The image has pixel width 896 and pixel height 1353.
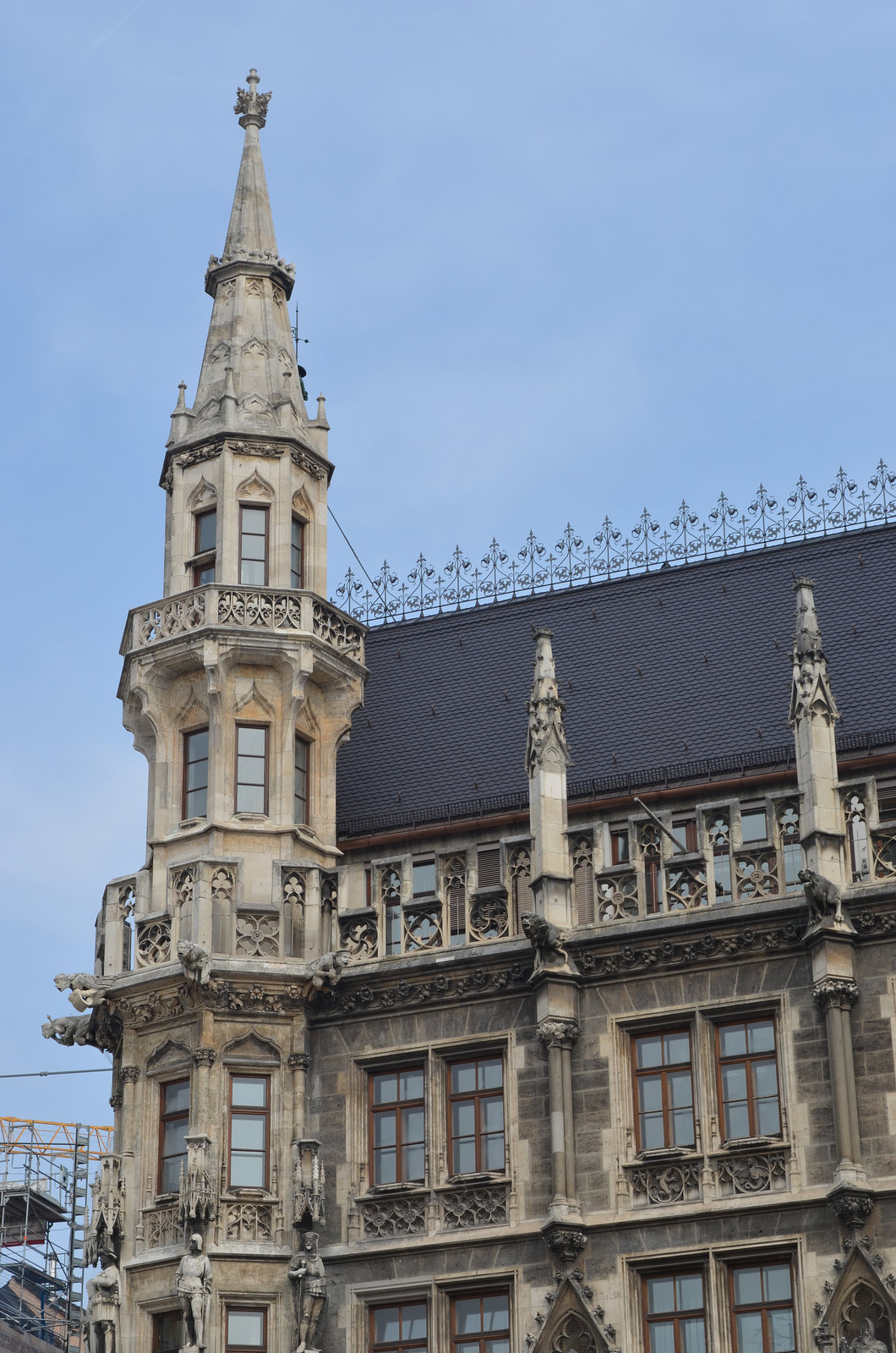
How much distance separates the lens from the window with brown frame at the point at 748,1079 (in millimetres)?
32125

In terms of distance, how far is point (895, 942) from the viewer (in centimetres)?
3216

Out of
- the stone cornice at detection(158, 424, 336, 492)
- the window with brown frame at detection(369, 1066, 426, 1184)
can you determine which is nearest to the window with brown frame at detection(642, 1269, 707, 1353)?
the window with brown frame at detection(369, 1066, 426, 1184)

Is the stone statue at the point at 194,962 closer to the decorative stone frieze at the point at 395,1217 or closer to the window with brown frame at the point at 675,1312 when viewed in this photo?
the decorative stone frieze at the point at 395,1217

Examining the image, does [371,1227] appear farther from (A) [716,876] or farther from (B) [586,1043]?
(A) [716,876]

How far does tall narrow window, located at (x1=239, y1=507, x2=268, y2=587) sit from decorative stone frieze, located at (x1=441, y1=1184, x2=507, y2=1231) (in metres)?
9.52

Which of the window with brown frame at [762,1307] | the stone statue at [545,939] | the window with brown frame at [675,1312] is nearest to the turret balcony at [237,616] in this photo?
the stone statue at [545,939]

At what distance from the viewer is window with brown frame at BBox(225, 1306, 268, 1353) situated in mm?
32875

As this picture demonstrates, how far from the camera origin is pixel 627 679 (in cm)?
3938

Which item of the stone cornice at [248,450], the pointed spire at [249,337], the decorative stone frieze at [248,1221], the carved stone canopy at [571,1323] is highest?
the pointed spire at [249,337]

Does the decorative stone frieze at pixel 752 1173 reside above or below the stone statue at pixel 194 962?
below

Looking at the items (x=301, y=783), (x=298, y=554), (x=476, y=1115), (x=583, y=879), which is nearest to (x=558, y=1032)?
(x=476, y=1115)

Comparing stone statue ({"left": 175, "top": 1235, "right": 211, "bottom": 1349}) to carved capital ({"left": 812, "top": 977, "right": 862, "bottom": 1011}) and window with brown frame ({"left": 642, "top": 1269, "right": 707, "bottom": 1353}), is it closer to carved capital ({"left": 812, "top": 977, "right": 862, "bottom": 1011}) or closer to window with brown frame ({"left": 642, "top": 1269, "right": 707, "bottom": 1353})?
window with brown frame ({"left": 642, "top": 1269, "right": 707, "bottom": 1353})

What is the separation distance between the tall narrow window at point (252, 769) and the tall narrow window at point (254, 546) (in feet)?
7.65

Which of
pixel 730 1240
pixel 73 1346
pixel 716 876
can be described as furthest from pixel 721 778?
pixel 73 1346
